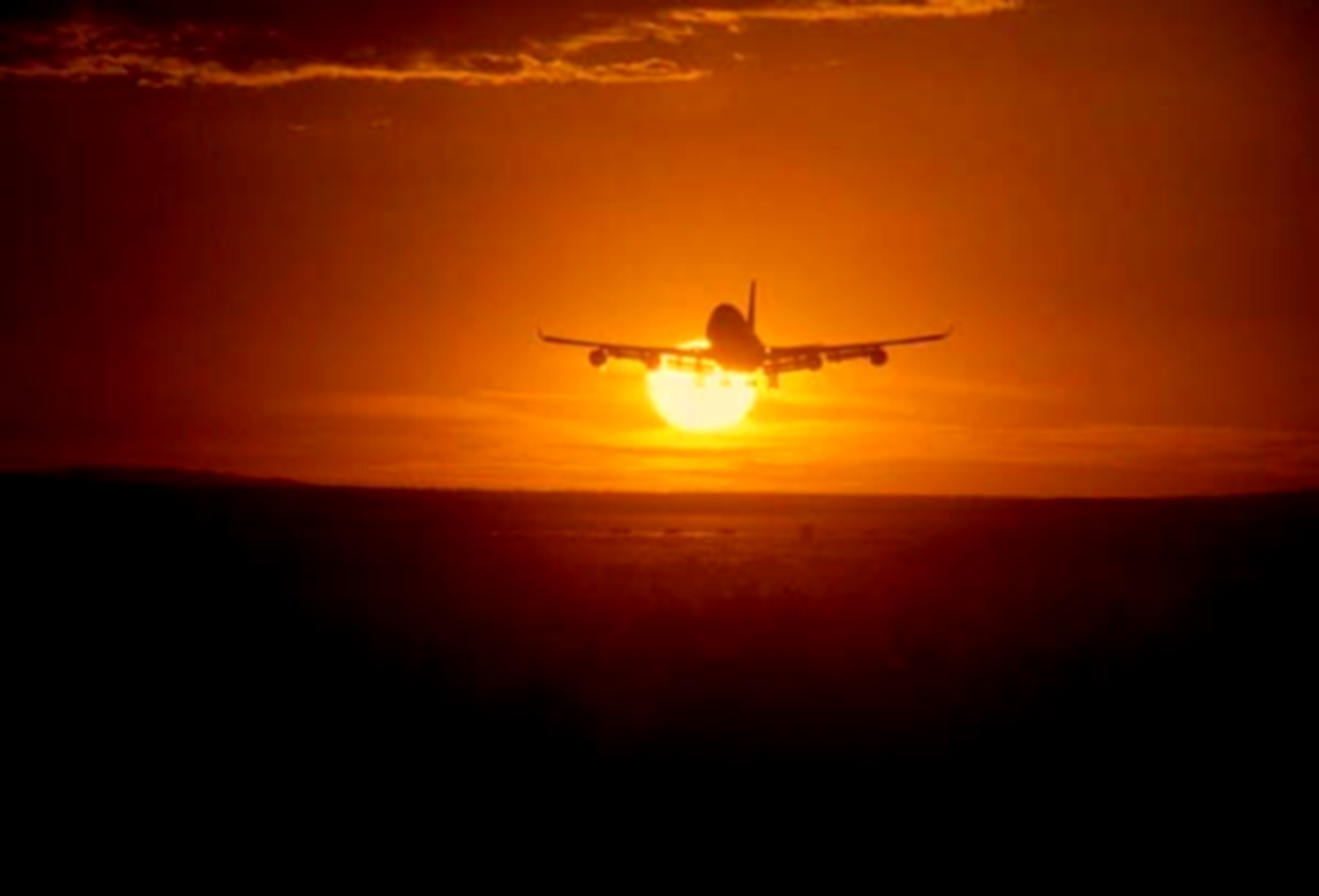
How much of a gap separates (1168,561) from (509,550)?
3789 cm

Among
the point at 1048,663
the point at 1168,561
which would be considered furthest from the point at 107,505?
the point at 1048,663

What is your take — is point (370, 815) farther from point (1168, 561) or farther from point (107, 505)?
point (107, 505)

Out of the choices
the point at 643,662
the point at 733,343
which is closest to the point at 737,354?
the point at 733,343

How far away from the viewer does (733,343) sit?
10031 cm

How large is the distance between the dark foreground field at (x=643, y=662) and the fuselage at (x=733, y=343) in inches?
451

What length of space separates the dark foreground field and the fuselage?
1145 cm

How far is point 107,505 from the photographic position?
552 feet

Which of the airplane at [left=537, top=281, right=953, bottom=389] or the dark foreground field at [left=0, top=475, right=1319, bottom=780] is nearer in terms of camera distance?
the dark foreground field at [left=0, top=475, right=1319, bottom=780]

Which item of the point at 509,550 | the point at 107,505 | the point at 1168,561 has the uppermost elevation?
the point at 107,505

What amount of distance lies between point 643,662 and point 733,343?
54.0 m

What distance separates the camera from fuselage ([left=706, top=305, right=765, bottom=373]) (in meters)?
99.2

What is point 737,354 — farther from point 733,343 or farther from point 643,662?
point 643,662

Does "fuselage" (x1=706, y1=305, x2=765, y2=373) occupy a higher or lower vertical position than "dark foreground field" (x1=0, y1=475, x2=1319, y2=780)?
higher

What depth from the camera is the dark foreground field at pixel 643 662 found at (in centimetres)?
3600
